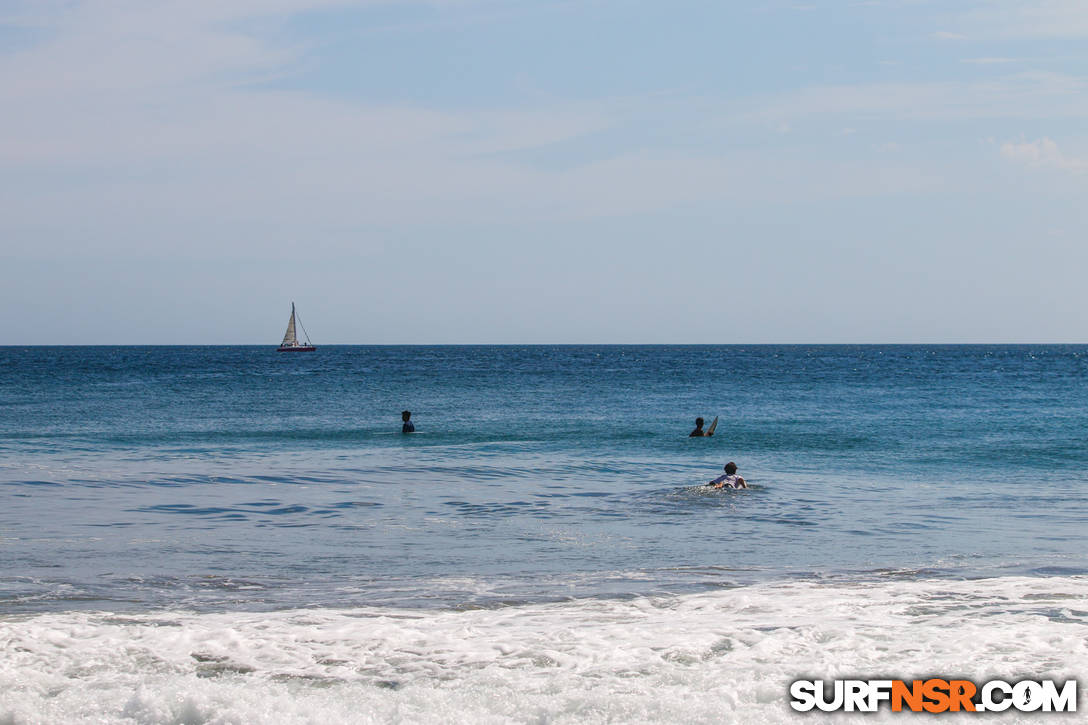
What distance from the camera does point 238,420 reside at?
3744 centimetres

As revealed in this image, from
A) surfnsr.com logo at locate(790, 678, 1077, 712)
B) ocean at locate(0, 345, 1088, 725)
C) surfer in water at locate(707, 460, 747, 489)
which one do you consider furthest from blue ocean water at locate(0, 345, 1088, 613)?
surfnsr.com logo at locate(790, 678, 1077, 712)

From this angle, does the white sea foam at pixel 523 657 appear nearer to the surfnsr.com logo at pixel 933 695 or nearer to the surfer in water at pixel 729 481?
the surfnsr.com logo at pixel 933 695

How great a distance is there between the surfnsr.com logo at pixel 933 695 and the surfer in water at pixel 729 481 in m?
11.2

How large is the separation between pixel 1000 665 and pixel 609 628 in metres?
3.41

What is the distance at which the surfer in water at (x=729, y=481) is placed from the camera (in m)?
18.8

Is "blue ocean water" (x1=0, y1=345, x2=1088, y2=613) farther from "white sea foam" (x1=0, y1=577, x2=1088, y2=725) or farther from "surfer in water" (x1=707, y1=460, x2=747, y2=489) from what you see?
"white sea foam" (x1=0, y1=577, x2=1088, y2=725)

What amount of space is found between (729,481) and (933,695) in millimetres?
11620

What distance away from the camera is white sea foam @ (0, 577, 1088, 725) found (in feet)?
23.4

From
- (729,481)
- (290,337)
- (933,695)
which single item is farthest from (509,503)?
(290,337)

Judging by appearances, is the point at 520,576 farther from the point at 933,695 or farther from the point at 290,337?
the point at 290,337

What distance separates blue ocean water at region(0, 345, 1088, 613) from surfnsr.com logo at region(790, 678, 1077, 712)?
3378mm

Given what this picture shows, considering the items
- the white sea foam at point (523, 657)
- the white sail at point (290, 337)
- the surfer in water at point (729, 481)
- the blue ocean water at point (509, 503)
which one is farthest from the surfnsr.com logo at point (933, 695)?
the white sail at point (290, 337)

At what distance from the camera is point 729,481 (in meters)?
18.9

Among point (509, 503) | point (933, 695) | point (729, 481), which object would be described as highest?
point (729, 481)
